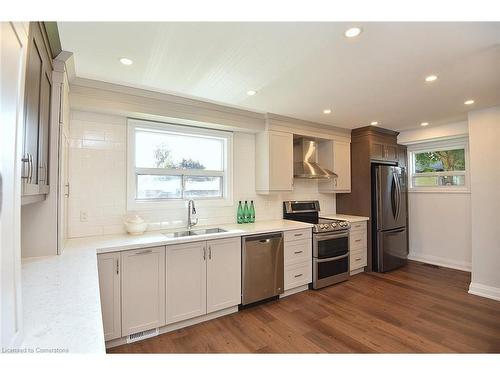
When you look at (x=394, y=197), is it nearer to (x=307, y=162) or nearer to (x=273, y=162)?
(x=307, y=162)

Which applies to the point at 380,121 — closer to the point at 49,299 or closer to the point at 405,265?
the point at 405,265

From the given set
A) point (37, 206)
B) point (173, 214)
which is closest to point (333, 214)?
point (173, 214)

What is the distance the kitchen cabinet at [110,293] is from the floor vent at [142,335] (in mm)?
122

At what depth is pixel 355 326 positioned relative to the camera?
93.0 inches

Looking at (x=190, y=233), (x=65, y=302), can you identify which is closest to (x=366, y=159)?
(x=190, y=233)

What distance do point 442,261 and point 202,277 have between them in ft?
14.0

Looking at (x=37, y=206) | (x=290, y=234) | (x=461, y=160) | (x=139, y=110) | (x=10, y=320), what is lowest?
(x=290, y=234)

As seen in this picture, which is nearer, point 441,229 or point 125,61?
point 125,61

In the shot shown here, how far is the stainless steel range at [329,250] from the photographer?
10.6 ft

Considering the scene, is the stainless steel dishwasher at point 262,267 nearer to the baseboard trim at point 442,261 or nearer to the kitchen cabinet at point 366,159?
the kitchen cabinet at point 366,159

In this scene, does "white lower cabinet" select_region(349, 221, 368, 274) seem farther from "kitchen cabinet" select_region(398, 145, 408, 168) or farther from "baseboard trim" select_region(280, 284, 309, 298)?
"kitchen cabinet" select_region(398, 145, 408, 168)
